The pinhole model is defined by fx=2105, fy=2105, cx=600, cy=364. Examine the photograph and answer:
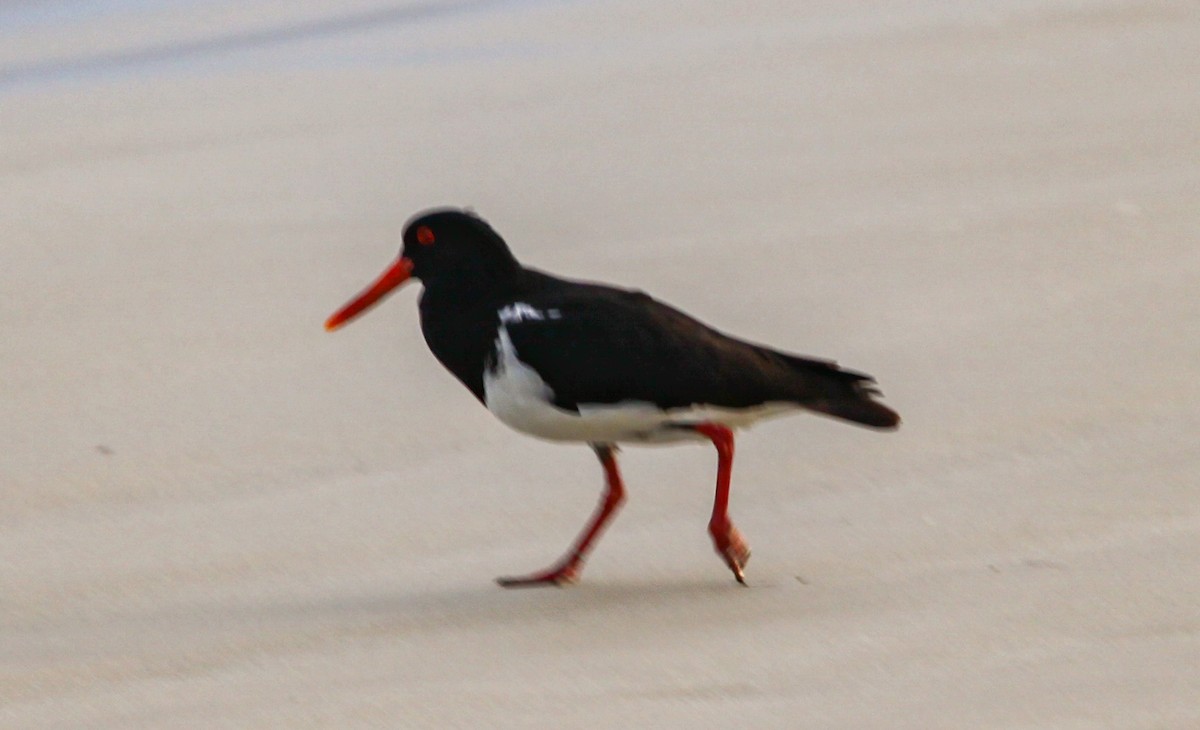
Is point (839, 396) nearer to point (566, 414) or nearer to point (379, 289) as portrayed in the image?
point (566, 414)

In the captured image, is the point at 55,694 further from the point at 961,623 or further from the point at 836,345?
the point at 836,345

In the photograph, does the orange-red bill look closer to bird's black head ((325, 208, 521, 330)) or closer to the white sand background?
bird's black head ((325, 208, 521, 330))

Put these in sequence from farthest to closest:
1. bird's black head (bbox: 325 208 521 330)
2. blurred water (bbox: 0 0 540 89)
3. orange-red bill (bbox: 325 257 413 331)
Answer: blurred water (bbox: 0 0 540 89) < orange-red bill (bbox: 325 257 413 331) < bird's black head (bbox: 325 208 521 330)

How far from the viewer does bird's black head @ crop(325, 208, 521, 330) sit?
4.45m

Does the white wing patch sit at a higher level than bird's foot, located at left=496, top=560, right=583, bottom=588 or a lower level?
higher

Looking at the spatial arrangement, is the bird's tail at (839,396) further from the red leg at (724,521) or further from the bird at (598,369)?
the red leg at (724,521)

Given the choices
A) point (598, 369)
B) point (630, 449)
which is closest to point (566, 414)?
point (598, 369)

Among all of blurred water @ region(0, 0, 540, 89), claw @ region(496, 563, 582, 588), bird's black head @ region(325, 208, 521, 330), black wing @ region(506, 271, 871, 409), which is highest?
bird's black head @ region(325, 208, 521, 330)

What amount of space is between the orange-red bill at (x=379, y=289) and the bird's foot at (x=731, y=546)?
92 cm

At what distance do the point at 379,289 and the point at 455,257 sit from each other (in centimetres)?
34

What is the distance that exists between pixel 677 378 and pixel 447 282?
57 centimetres

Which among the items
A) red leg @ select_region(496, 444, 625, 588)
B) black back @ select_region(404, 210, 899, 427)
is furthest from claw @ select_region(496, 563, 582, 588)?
black back @ select_region(404, 210, 899, 427)

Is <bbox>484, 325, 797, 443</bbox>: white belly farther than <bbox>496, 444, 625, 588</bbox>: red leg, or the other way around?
<bbox>496, 444, 625, 588</bbox>: red leg

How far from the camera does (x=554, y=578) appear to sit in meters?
4.33
